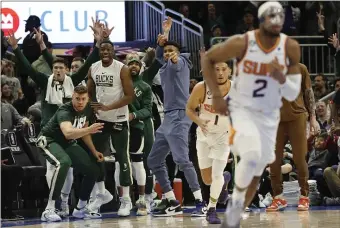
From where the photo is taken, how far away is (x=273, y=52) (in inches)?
339

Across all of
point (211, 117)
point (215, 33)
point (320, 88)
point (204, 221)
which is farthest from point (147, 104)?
point (215, 33)

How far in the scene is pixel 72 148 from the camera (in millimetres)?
12930

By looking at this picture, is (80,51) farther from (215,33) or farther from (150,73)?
(215,33)

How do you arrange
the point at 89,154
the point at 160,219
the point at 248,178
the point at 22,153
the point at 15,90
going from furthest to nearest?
1. the point at 15,90
2. the point at 22,153
3. the point at 89,154
4. the point at 160,219
5. the point at 248,178

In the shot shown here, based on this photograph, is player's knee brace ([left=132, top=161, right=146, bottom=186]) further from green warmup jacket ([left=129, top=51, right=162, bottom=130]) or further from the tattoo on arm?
the tattoo on arm

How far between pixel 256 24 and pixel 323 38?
1.50 metres

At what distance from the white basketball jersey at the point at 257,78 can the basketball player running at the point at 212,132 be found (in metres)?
2.83

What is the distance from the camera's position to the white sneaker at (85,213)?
12.9m

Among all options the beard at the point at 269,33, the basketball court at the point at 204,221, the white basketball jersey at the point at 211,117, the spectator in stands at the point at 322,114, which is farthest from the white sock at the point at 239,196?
the spectator in stands at the point at 322,114

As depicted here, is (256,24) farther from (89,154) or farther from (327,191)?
(89,154)

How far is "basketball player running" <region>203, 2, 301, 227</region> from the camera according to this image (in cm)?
852

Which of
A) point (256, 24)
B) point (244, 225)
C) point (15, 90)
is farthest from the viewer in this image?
point (256, 24)

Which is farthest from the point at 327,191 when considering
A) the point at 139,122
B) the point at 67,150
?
the point at 67,150

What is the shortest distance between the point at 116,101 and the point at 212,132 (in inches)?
68.2
